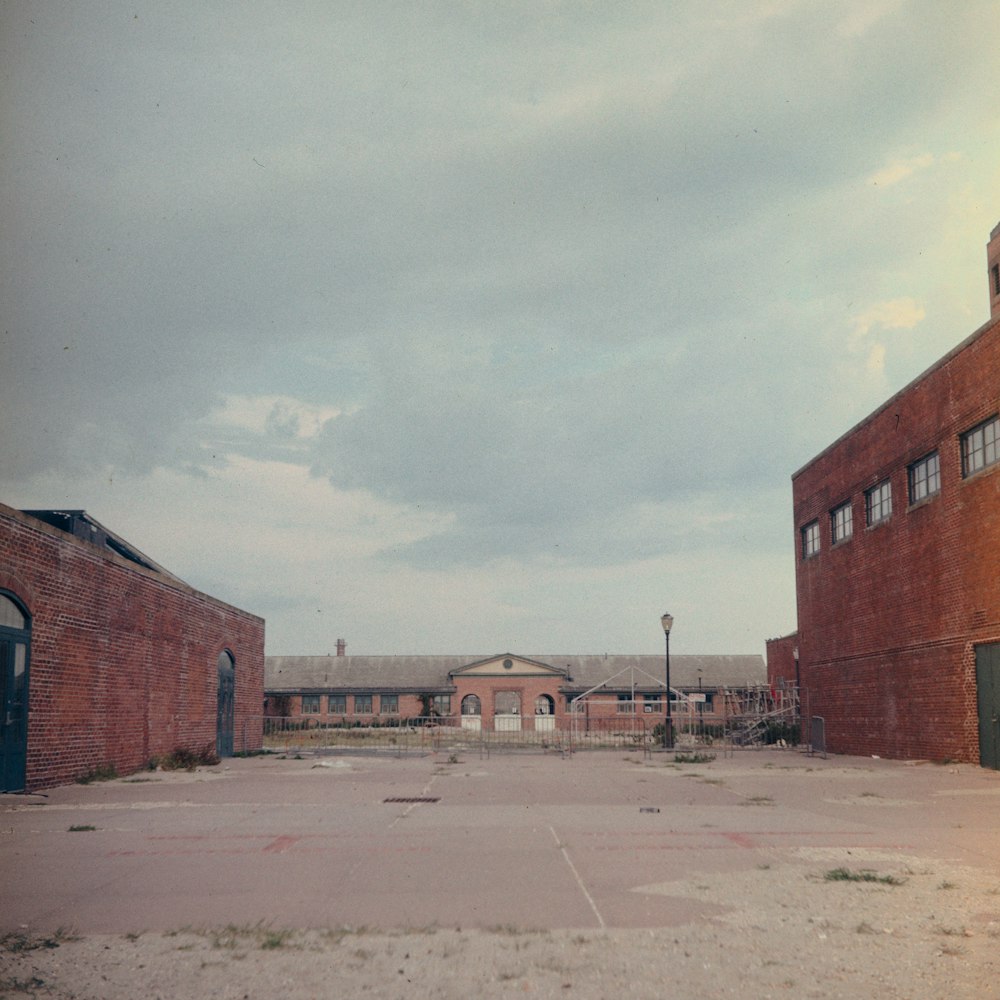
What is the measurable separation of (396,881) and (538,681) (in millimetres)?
61980

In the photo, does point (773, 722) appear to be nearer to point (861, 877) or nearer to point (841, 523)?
point (841, 523)

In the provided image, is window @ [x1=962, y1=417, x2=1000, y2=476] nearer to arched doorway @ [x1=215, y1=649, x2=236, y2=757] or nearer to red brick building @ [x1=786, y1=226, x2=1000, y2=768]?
red brick building @ [x1=786, y1=226, x2=1000, y2=768]

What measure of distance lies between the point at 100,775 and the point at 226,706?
11.0 meters

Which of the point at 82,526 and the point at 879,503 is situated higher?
the point at 879,503

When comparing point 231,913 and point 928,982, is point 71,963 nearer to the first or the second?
point 231,913

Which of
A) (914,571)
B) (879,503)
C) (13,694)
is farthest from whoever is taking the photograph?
(879,503)

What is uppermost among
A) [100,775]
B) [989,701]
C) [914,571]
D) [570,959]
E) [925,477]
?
[925,477]

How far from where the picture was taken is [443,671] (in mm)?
74062

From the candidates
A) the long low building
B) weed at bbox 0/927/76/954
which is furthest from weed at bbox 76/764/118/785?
the long low building

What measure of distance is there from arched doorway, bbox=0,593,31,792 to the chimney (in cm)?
3791

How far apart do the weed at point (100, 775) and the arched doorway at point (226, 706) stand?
903 cm

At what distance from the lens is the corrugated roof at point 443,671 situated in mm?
71938

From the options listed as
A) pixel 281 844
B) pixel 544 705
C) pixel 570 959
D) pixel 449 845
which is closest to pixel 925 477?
pixel 449 845

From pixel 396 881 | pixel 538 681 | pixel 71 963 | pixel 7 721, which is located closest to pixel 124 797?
pixel 7 721
